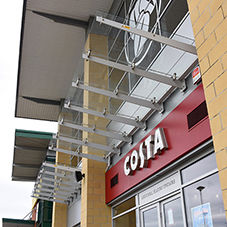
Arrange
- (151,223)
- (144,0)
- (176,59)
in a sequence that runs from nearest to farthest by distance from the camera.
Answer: (176,59)
(151,223)
(144,0)

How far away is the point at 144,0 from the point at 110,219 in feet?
16.2

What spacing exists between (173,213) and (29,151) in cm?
1234

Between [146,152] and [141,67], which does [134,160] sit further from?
[141,67]

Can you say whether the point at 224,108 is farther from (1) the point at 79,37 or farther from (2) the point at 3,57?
(2) the point at 3,57

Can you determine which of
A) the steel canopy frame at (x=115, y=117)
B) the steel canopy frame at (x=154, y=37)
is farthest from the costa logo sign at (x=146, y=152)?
the steel canopy frame at (x=154, y=37)

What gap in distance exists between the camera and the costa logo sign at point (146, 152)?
15.9 ft

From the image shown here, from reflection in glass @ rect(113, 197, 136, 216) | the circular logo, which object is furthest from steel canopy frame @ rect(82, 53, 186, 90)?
reflection in glass @ rect(113, 197, 136, 216)

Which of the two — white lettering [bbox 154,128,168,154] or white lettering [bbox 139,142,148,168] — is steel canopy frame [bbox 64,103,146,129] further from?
white lettering [bbox 154,128,168,154]

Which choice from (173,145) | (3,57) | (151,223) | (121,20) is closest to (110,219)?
(151,223)

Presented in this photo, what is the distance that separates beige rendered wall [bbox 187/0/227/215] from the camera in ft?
8.38

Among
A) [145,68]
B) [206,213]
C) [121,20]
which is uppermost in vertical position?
[121,20]

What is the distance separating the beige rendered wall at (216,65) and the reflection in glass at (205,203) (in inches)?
52.5

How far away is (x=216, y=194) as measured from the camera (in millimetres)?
3758

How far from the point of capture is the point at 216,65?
8.96ft
